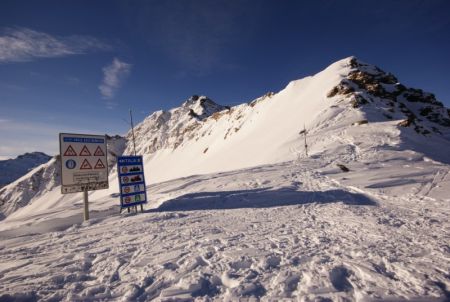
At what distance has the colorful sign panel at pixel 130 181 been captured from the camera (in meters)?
9.90

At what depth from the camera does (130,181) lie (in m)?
10.3

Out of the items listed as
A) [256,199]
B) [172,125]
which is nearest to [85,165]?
[256,199]

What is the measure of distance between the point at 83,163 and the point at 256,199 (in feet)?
24.3

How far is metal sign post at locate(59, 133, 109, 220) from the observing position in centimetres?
920

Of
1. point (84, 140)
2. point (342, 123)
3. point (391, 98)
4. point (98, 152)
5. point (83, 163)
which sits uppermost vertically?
point (391, 98)

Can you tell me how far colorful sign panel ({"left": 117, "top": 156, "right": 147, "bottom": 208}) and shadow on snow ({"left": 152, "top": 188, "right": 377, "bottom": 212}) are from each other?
3.28 ft

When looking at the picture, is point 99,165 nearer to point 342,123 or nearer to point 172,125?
point 342,123

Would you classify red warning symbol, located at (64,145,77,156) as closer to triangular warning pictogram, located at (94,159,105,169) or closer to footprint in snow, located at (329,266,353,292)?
triangular warning pictogram, located at (94,159,105,169)

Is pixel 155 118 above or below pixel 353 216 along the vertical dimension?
above

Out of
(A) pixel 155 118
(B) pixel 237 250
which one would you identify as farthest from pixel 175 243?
(A) pixel 155 118

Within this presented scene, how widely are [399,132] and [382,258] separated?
84.2 ft

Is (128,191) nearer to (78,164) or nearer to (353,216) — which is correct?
(78,164)

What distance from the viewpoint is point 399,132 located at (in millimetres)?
24922

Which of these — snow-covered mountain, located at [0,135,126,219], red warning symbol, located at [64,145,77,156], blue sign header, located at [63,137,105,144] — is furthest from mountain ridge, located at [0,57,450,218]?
snow-covered mountain, located at [0,135,126,219]
